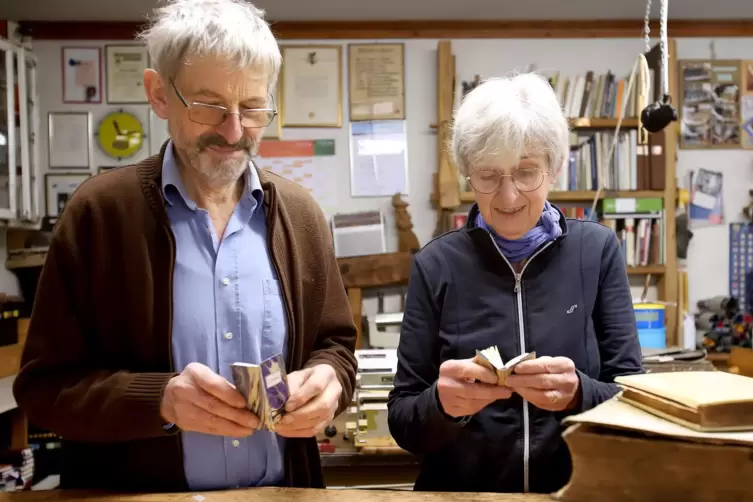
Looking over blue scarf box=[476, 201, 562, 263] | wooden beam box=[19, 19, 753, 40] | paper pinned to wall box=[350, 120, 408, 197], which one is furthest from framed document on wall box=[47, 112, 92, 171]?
blue scarf box=[476, 201, 562, 263]

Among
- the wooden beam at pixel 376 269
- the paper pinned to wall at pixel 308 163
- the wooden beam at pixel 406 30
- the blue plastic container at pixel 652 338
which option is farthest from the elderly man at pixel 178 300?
the wooden beam at pixel 406 30

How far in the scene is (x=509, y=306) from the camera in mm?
1246

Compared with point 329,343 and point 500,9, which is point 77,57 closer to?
point 500,9

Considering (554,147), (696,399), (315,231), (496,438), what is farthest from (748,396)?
(315,231)

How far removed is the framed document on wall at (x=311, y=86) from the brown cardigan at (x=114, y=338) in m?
2.87

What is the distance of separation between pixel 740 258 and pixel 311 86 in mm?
3018

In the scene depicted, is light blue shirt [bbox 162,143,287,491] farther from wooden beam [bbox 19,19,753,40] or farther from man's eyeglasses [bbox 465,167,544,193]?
wooden beam [bbox 19,19,753,40]

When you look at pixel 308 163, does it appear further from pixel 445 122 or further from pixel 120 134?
pixel 120 134

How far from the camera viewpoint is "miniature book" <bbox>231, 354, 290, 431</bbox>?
96 centimetres

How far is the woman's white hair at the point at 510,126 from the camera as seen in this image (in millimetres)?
1227

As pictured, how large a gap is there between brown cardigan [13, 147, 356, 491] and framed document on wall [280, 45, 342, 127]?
2874 mm

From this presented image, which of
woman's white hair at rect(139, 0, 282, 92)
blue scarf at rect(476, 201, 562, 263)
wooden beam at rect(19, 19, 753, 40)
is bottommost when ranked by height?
blue scarf at rect(476, 201, 562, 263)

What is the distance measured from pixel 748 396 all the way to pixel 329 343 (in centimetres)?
77

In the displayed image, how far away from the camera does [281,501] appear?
A: 1018mm
